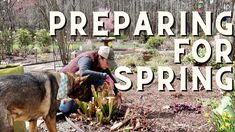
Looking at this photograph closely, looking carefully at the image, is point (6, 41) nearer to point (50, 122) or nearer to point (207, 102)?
point (207, 102)

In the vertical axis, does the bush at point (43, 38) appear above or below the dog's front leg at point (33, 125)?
above

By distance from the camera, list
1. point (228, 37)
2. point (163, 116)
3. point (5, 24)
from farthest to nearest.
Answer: point (5, 24), point (228, 37), point (163, 116)

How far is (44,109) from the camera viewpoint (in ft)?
15.9

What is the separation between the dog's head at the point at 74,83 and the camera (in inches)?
212

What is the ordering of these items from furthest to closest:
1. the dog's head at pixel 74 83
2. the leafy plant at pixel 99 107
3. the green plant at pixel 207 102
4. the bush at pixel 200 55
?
the bush at pixel 200 55, the green plant at pixel 207 102, the leafy plant at pixel 99 107, the dog's head at pixel 74 83

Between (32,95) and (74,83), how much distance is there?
1.00m

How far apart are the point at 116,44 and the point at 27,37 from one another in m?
4.68

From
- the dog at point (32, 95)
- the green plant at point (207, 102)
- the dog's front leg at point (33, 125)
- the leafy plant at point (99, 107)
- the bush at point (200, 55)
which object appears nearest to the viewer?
the dog at point (32, 95)

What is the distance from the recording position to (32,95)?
4.54 metres

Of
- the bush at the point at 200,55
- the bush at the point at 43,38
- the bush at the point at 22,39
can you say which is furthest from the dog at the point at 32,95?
the bush at the point at 43,38

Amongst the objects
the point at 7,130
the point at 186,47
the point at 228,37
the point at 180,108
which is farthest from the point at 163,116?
the point at 186,47

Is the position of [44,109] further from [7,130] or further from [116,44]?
[116,44]

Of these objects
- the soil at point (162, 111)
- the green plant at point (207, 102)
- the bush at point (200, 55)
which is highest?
the bush at point (200, 55)

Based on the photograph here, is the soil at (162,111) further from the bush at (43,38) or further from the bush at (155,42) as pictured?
the bush at (43,38)
